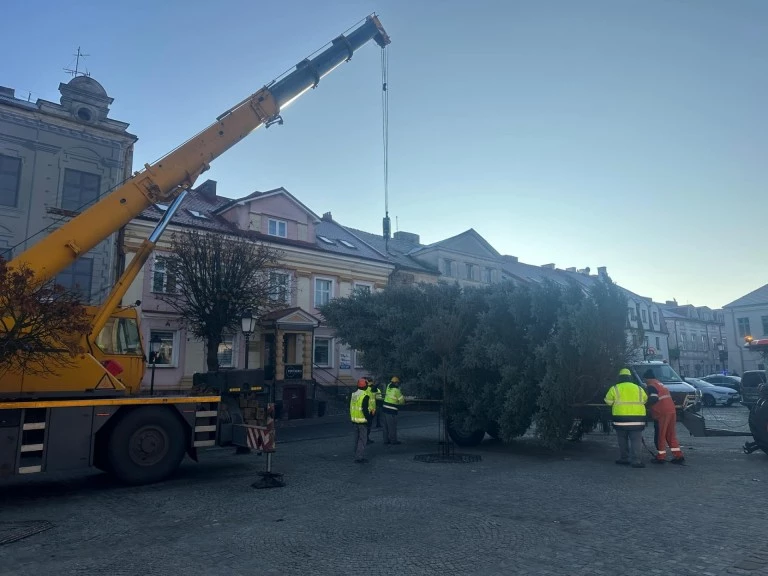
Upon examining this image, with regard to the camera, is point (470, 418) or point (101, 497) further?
point (470, 418)

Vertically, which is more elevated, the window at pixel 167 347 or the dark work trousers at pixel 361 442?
the window at pixel 167 347

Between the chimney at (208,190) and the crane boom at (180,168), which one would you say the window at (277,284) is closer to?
the chimney at (208,190)

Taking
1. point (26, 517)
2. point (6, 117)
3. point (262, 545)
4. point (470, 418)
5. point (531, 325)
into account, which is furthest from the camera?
point (6, 117)

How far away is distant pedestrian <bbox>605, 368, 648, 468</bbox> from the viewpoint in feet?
34.4

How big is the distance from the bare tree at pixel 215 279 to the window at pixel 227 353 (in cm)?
601

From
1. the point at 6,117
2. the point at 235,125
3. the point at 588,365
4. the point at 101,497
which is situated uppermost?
the point at 6,117

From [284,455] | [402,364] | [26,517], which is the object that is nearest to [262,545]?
[26,517]

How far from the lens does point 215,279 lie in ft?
65.7

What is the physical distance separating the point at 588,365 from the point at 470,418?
3209 millimetres

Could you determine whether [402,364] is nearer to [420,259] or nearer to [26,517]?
[26,517]

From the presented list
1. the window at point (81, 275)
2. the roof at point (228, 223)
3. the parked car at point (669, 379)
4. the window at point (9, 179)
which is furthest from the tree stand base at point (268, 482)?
the window at point (9, 179)

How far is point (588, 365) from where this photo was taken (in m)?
11.7

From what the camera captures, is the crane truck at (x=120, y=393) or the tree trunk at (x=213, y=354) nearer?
the crane truck at (x=120, y=393)

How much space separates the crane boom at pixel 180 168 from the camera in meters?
9.69
